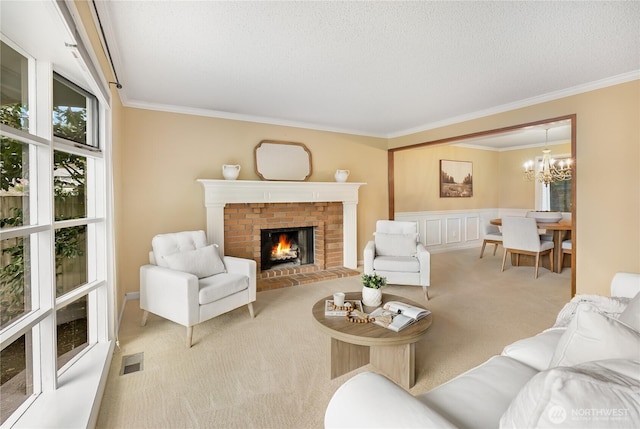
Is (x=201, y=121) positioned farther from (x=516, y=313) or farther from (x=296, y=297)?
(x=516, y=313)

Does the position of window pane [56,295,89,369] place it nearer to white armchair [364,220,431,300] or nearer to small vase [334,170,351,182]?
white armchair [364,220,431,300]

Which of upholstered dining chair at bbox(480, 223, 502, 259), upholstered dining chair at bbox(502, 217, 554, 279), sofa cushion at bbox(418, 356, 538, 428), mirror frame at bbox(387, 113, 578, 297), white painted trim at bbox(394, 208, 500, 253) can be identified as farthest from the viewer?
white painted trim at bbox(394, 208, 500, 253)

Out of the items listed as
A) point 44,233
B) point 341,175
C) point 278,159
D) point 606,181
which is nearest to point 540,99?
point 606,181

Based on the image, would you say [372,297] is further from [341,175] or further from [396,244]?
[341,175]

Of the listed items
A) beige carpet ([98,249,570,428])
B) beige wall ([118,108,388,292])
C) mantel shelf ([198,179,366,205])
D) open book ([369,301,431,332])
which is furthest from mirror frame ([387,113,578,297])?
open book ([369,301,431,332])

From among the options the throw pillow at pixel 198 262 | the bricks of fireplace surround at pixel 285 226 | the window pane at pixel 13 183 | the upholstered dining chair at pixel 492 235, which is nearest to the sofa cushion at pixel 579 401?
the window pane at pixel 13 183

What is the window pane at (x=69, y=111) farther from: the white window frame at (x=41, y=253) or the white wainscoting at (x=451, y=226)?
the white wainscoting at (x=451, y=226)

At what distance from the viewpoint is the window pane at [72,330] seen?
1822 millimetres

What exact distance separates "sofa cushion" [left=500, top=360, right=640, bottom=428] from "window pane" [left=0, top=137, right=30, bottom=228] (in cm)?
192

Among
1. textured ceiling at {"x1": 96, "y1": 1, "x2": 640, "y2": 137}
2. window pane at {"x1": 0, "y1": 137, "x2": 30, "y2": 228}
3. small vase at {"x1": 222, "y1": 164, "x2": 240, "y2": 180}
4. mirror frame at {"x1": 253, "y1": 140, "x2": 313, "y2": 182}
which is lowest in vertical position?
window pane at {"x1": 0, "y1": 137, "x2": 30, "y2": 228}

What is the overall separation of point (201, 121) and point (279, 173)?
1.21m

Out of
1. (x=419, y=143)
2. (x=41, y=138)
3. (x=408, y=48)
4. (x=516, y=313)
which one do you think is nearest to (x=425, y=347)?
(x=516, y=313)

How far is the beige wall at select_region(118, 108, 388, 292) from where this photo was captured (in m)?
3.51

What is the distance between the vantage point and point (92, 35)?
187 centimetres
